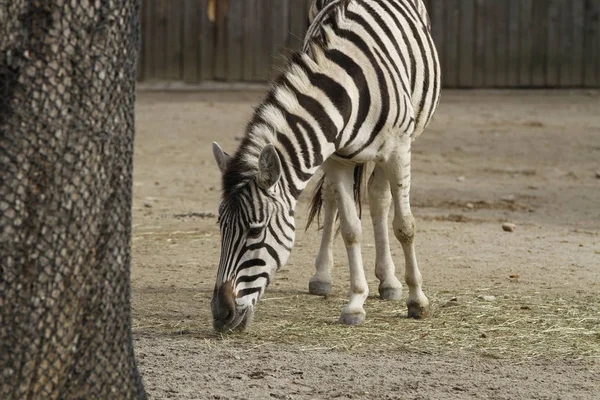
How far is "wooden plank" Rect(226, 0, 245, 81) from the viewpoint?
1708 cm

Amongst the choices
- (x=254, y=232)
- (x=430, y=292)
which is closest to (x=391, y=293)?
(x=430, y=292)

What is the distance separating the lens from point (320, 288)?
6.38 metres

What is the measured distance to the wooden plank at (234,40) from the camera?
17078 millimetres

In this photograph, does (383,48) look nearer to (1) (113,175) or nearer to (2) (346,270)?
(2) (346,270)

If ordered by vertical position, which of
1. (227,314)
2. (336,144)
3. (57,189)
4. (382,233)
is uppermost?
(336,144)

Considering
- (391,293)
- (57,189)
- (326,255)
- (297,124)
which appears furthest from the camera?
(326,255)

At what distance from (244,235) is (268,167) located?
36 centimetres

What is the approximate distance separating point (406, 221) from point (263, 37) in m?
11.7

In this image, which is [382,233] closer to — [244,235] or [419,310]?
[419,310]

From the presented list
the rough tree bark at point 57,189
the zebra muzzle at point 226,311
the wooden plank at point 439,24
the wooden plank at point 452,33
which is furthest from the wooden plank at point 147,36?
the rough tree bark at point 57,189

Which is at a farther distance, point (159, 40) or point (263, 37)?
point (159, 40)

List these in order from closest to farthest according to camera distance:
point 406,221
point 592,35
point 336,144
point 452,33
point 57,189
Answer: point 57,189, point 336,144, point 406,221, point 592,35, point 452,33

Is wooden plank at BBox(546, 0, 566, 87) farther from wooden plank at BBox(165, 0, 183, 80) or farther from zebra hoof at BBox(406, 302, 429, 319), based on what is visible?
zebra hoof at BBox(406, 302, 429, 319)

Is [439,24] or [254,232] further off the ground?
[439,24]
